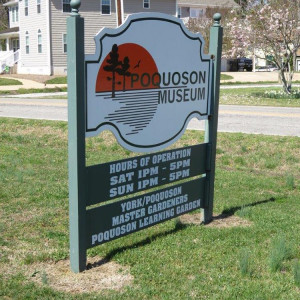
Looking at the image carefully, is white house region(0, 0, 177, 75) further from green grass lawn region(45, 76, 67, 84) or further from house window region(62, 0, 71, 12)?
green grass lawn region(45, 76, 67, 84)

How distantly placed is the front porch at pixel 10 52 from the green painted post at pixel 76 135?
1460 inches

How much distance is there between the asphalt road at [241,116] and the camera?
40.2 ft

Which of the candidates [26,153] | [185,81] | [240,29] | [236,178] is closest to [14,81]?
[240,29]

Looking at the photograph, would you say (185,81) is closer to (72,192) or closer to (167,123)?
(167,123)

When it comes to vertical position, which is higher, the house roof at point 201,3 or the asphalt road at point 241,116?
the house roof at point 201,3

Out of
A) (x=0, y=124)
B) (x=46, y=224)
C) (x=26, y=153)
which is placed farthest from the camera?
(x=0, y=124)

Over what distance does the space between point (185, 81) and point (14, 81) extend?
27873mm

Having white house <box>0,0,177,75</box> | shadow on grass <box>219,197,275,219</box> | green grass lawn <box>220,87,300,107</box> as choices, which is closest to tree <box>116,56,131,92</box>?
shadow on grass <box>219,197,275,219</box>

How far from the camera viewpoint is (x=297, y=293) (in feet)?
13.9

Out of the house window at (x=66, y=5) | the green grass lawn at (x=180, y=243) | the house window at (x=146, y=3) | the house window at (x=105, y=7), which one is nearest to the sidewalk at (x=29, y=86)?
the house window at (x=66, y=5)

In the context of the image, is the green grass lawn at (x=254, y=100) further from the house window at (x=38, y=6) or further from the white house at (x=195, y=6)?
the white house at (x=195, y=6)

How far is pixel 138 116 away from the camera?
16.7 ft

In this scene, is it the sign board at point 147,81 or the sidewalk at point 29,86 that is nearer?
the sign board at point 147,81

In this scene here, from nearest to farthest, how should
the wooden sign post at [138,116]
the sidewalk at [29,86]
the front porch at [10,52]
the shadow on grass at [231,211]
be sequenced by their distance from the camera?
the wooden sign post at [138,116] → the shadow on grass at [231,211] → the sidewalk at [29,86] → the front porch at [10,52]
